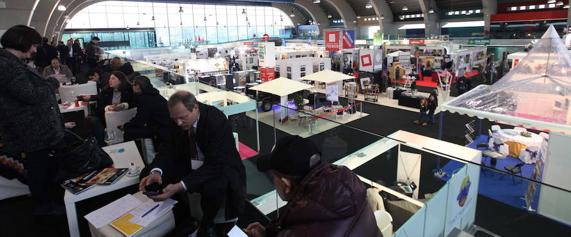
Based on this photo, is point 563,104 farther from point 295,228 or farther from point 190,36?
point 190,36

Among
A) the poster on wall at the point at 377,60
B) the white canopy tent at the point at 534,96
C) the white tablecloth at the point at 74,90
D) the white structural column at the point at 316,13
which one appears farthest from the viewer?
the white structural column at the point at 316,13

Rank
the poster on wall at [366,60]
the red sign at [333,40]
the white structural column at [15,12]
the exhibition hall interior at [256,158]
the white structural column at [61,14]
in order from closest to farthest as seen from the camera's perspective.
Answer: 1. the exhibition hall interior at [256,158]
2. the white structural column at [15,12]
3. the poster on wall at [366,60]
4. the red sign at [333,40]
5. the white structural column at [61,14]

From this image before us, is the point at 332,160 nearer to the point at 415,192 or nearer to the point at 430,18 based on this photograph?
the point at 415,192

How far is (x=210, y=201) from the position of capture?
7.49ft

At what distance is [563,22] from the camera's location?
23.2 meters

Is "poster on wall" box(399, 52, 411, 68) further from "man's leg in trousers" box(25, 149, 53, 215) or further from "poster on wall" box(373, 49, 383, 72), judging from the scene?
"man's leg in trousers" box(25, 149, 53, 215)

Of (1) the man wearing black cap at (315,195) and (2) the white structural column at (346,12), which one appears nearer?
(1) the man wearing black cap at (315,195)

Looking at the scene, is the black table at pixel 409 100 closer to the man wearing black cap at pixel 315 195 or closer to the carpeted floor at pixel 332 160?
the carpeted floor at pixel 332 160

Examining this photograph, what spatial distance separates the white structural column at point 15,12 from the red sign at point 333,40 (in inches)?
524

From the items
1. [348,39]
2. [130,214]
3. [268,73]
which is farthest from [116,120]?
[348,39]

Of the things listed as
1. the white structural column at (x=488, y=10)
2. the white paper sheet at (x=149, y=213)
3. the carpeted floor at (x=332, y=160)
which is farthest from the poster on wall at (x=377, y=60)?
the white paper sheet at (x=149, y=213)

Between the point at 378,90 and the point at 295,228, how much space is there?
15.3m

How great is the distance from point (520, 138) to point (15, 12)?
1611cm

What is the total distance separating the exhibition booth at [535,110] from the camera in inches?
202
